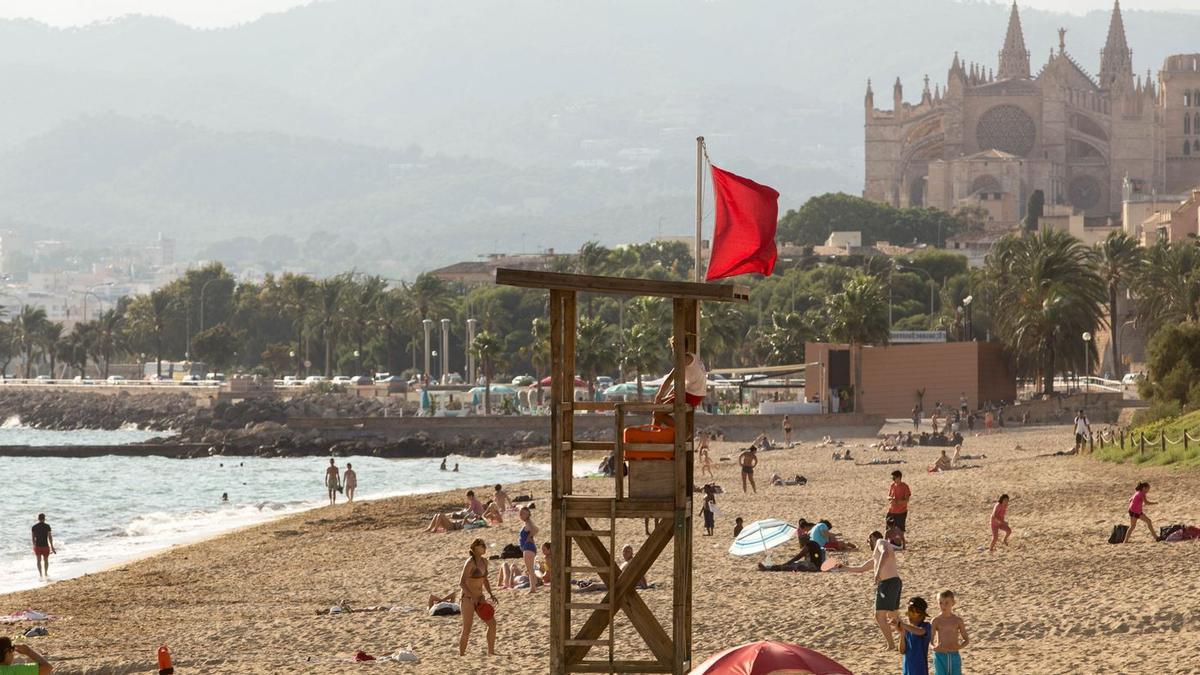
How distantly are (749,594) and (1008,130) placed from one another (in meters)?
164

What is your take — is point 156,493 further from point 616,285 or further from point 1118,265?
point 616,285

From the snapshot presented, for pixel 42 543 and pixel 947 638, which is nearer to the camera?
pixel 947 638

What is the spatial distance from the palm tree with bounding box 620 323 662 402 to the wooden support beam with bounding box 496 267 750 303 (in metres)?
62.3

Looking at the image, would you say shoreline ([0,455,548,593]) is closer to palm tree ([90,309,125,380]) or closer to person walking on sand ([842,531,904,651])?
person walking on sand ([842,531,904,651])

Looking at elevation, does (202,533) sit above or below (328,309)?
below

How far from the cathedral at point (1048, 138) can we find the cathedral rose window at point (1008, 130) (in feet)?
0.32

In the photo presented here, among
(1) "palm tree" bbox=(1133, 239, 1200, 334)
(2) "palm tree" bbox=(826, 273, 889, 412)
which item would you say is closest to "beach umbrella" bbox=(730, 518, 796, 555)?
(1) "palm tree" bbox=(1133, 239, 1200, 334)

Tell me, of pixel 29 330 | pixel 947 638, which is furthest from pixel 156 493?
pixel 29 330

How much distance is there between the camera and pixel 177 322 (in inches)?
5394

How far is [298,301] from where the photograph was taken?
121 metres

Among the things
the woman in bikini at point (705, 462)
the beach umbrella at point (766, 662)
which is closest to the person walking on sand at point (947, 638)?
the beach umbrella at point (766, 662)

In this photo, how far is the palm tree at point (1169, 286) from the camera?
65.3 m

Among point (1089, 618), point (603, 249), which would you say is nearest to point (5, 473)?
point (603, 249)

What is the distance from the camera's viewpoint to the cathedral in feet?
570
